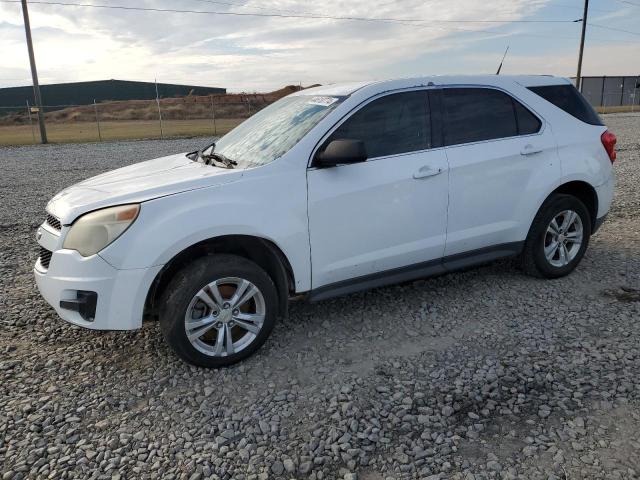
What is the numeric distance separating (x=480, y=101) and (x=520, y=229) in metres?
1.15

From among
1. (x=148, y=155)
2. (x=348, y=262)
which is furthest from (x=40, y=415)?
(x=148, y=155)

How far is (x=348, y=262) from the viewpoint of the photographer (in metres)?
3.78

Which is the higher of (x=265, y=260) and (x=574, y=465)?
(x=265, y=260)

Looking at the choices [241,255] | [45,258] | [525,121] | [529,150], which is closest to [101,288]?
[45,258]

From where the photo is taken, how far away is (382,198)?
379cm

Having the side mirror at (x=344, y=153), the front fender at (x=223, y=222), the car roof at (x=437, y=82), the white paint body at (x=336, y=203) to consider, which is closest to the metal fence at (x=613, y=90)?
the car roof at (x=437, y=82)

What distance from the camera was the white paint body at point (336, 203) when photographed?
10.4 ft

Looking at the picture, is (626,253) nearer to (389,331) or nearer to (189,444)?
(389,331)

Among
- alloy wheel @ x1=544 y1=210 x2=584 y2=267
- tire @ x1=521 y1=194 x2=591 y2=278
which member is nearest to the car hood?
tire @ x1=521 y1=194 x2=591 y2=278

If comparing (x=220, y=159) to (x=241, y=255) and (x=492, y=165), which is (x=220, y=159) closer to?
(x=241, y=255)

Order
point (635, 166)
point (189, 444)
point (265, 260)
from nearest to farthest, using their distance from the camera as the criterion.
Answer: point (189, 444), point (265, 260), point (635, 166)

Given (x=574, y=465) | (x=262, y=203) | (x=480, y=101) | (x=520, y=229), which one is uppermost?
(x=480, y=101)

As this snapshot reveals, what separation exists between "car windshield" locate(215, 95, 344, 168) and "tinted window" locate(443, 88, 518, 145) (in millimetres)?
955

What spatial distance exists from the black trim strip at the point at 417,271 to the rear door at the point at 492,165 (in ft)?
0.17
